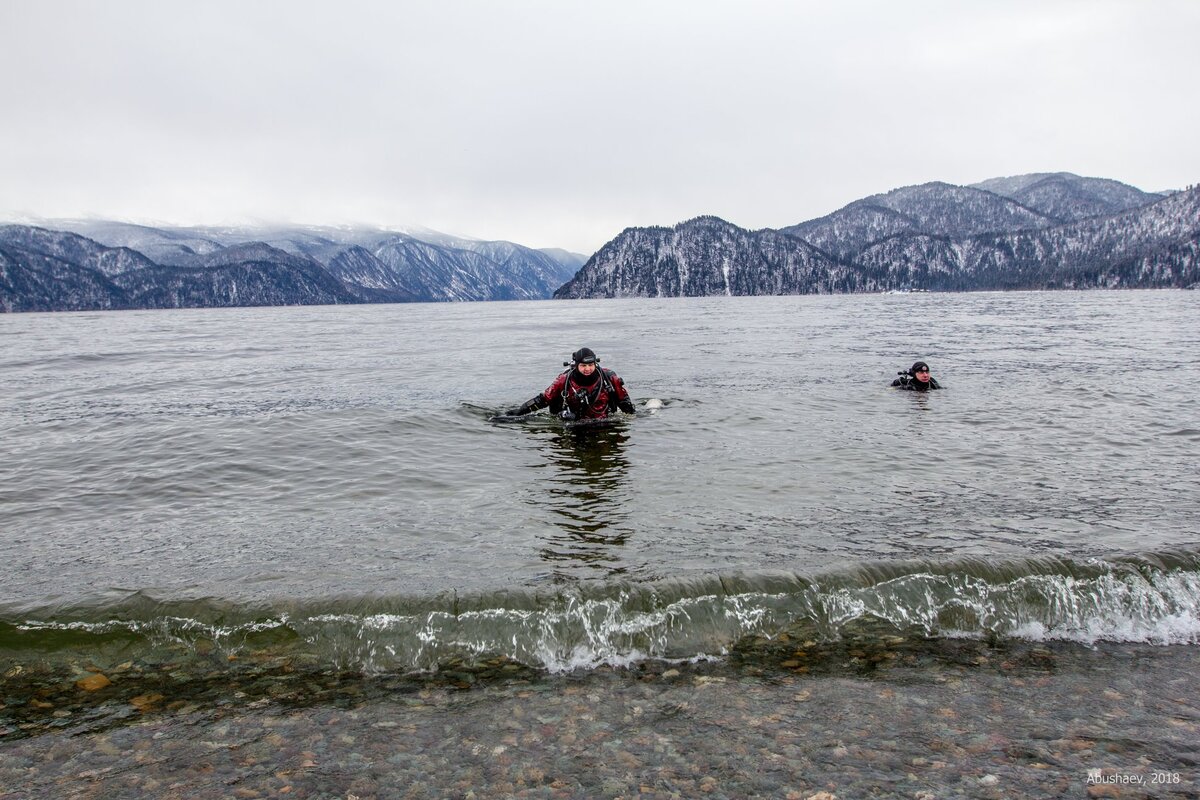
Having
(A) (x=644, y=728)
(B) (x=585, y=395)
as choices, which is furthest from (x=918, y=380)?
(A) (x=644, y=728)

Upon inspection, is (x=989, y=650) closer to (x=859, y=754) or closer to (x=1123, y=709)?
(x=1123, y=709)

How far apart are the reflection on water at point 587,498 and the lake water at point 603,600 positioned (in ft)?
0.25

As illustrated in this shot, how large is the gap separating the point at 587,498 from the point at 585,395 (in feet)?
21.6

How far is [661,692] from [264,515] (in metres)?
6.82

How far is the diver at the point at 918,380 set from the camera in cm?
2019

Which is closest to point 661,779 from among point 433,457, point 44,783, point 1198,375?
point 44,783

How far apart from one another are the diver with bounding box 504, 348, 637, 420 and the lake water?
1.25 meters

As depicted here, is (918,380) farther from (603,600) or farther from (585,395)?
(603,600)

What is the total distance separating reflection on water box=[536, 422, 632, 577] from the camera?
771 cm

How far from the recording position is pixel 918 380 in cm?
2034

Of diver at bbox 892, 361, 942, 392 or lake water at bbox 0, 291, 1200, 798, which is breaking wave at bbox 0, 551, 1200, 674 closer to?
lake water at bbox 0, 291, 1200, 798

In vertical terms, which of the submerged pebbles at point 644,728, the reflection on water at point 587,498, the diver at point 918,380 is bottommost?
the submerged pebbles at point 644,728

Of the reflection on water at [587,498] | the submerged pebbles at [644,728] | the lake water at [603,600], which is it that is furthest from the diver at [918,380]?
the submerged pebbles at [644,728]

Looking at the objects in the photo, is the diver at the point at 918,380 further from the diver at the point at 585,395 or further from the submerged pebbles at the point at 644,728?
the submerged pebbles at the point at 644,728
